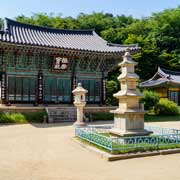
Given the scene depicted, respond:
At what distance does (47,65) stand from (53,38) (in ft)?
11.8

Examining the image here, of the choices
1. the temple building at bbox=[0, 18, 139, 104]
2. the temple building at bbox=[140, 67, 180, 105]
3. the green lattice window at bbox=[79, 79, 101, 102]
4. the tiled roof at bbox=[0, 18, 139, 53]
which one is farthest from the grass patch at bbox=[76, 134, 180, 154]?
the temple building at bbox=[140, 67, 180, 105]

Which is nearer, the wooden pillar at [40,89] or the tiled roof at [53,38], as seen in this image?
the tiled roof at [53,38]

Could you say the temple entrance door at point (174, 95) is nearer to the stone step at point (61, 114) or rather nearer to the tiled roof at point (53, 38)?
the tiled roof at point (53, 38)

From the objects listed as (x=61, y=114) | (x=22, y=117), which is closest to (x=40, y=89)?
(x=61, y=114)

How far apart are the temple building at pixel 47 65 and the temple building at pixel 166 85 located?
1373 centimetres

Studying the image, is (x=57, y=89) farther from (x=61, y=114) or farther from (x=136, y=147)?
(x=136, y=147)

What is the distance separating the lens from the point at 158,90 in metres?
40.9

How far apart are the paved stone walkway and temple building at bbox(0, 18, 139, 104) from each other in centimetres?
1232

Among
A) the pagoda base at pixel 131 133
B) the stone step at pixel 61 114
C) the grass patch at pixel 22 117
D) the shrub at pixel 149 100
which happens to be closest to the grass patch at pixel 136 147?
the pagoda base at pixel 131 133

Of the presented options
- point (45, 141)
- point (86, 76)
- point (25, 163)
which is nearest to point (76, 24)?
point (86, 76)

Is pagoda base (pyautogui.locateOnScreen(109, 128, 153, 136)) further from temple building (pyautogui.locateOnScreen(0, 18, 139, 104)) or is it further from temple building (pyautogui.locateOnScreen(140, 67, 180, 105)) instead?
temple building (pyautogui.locateOnScreen(140, 67, 180, 105))

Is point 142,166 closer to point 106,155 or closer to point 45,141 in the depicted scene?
point 106,155

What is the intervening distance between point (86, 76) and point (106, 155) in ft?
57.3

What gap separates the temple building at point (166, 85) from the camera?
38.7m
